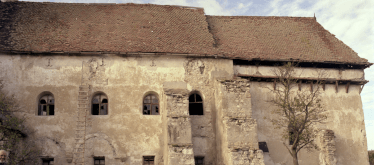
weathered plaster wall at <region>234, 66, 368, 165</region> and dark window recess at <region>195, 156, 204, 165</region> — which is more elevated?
weathered plaster wall at <region>234, 66, 368, 165</region>

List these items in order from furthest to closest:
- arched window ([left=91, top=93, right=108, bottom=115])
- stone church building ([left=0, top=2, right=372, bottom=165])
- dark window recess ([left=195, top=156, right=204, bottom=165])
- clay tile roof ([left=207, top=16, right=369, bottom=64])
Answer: clay tile roof ([left=207, top=16, right=369, bottom=64]) → arched window ([left=91, top=93, right=108, bottom=115]) → dark window recess ([left=195, top=156, right=204, bottom=165]) → stone church building ([left=0, top=2, right=372, bottom=165])

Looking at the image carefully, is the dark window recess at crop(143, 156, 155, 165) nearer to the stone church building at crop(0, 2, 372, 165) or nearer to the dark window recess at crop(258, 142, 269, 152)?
the stone church building at crop(0, 2, 372, 165)

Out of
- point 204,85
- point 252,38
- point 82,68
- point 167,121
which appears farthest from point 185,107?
point 252,38

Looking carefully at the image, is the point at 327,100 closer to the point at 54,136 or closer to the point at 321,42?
the point at 321,42

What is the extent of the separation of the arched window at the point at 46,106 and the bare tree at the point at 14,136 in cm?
101

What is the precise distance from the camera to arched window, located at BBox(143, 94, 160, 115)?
57.3ft

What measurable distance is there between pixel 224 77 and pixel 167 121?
15.6ft

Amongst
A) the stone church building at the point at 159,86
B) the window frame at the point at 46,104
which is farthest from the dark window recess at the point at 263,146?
the window frame at the point at 46,104

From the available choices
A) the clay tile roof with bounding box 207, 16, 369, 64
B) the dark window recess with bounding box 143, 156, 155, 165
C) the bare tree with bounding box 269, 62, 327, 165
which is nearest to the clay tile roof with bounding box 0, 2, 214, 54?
the clay tile roof with bounding box 207, 16, 369, 64

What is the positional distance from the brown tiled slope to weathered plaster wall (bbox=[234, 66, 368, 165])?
892mm

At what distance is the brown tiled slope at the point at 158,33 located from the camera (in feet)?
59.4

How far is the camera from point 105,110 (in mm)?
17250

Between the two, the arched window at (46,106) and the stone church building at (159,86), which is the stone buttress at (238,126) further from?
the arched window at (46,106)

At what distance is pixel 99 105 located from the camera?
1728cm
